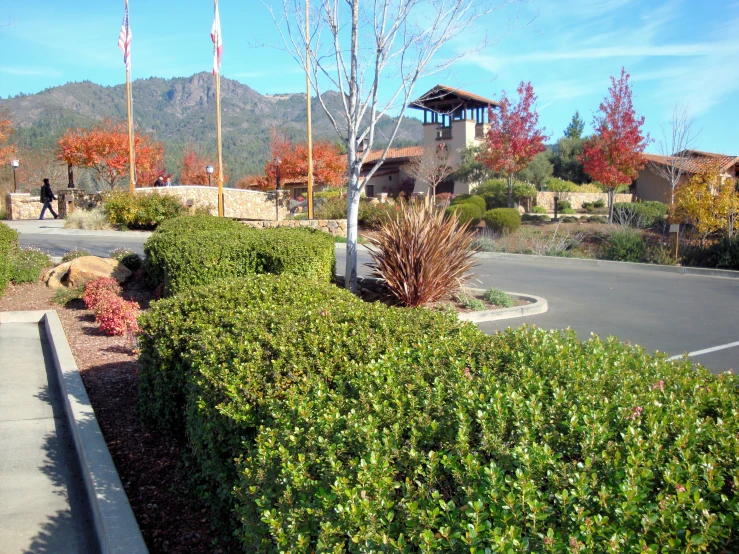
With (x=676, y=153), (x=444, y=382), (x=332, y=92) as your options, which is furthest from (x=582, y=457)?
(x=676, y=153)

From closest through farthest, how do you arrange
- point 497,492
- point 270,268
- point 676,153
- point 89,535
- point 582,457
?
point 497,492 < point 582,457 < point 89,535 < point 270,268 < point 676,153

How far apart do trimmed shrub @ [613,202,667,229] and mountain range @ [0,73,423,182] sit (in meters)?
61.9

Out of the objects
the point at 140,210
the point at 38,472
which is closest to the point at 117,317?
the point at 38,472

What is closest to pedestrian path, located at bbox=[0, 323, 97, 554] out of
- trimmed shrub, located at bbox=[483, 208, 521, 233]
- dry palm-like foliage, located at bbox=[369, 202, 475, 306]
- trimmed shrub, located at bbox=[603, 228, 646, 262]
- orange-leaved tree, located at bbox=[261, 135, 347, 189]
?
dry palm-like foliage, located at bbox=[369, 202, 475, 306]

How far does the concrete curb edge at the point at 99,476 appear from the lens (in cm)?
348

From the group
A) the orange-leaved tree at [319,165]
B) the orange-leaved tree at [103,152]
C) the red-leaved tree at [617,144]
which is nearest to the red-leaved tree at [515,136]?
the red-leaved tree at [617,144]

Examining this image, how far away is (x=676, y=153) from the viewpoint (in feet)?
90.4

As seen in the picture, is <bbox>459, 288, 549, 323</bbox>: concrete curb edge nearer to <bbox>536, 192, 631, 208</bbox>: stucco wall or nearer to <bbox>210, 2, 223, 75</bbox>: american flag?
<bbox>210, 2, 223, 75</bbox>: american flag

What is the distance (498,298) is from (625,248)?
9.76 metres

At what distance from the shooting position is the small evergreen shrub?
2427cm

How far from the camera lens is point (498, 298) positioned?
10586mm

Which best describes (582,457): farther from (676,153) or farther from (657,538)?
(676,153)

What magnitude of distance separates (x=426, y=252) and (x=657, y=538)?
7.31 meters

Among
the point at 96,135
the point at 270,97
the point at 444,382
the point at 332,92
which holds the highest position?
the point at 270,97
